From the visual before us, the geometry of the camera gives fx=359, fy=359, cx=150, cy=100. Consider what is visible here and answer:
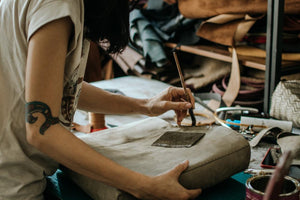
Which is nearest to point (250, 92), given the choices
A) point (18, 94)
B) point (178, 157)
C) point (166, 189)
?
point (178, 157)

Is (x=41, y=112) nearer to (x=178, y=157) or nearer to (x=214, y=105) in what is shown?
(x=178, y=157)

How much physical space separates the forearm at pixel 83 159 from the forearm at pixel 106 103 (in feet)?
1.38

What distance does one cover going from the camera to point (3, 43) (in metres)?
0.89

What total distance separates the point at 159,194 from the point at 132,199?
0.22 feet

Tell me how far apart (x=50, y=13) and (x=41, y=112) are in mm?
219

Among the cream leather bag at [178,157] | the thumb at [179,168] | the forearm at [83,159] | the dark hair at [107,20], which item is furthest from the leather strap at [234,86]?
the forearm at [83,159]

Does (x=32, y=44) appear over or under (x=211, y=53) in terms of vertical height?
over

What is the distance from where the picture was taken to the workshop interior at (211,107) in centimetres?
93

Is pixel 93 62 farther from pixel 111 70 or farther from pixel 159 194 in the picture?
pixel 159 194

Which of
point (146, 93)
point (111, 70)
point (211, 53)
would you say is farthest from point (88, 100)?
point (111, 70)

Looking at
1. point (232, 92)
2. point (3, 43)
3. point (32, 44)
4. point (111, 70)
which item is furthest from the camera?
point (111, 70)

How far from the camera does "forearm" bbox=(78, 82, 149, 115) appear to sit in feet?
4.06

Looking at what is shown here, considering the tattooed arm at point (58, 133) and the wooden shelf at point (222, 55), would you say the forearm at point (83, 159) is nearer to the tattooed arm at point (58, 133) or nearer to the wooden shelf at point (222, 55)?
the tattooed arm at point (58, 133)

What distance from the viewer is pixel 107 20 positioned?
0.98 m
